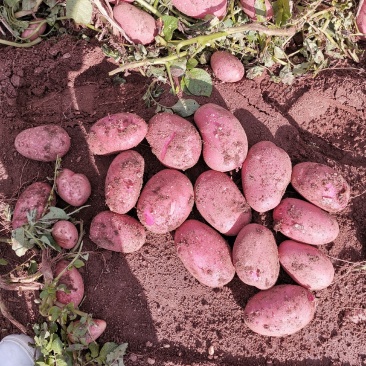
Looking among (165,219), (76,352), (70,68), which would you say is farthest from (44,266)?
(70,68)

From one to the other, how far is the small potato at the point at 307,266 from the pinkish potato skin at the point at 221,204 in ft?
0.72

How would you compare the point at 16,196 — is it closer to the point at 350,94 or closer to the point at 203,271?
the point at 203,271

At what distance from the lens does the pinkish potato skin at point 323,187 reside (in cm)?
190

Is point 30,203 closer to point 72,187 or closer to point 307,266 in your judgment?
point 72,187

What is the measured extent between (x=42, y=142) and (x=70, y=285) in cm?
61

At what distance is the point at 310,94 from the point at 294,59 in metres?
0.22

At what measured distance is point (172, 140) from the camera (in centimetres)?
187

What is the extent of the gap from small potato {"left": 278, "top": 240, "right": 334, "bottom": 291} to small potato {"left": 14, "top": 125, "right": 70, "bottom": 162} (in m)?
1.04

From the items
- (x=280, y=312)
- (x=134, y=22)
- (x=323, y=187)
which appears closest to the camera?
(x=280, y=312)

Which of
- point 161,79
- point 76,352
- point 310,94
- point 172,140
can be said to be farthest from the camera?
point 310,94

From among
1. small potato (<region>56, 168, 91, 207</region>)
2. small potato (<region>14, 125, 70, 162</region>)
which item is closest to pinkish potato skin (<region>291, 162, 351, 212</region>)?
small potato (<region>56, 168, 91, 207</region>)

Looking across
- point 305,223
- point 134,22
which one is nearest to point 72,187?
point 134,22

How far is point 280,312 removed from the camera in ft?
5.84

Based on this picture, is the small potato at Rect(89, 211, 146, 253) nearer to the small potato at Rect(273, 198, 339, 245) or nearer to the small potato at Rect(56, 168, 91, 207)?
the small potato at Rect(56, 168, 91, 207)
